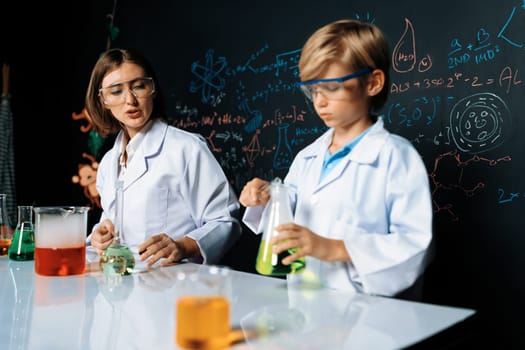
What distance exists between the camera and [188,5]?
11.5 ft

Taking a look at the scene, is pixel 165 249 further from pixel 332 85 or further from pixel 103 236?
pixel 332 85

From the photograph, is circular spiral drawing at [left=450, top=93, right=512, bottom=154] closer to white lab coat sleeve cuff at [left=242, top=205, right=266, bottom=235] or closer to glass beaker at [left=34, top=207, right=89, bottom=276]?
white lab coat sleeve cuff at [left=242, top=205, right=266, bottom=235]

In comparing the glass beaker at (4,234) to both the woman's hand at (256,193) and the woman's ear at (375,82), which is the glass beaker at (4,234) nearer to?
the woman's hand at (256,193)

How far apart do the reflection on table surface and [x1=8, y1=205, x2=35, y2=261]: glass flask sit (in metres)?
0.30

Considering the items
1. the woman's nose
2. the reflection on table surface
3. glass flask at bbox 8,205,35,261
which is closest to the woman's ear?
the reflection on table surface

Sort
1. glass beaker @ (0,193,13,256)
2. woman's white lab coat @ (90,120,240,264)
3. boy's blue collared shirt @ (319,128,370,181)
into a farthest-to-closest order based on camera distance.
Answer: woman's white lab coat @ (90,120,240,264)
glass beaker @ (0,193,13,256)
boy's blue collared shirt @ (319,128,370,181)

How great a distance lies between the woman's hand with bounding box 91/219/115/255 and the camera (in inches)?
58.4

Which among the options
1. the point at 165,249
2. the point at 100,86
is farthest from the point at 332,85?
the point at 100,86

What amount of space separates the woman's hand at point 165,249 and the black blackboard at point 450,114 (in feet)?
4.17

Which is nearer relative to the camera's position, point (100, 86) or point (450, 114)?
point (100, 86)

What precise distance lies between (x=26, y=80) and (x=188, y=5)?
1.49 metres

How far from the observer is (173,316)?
93cm

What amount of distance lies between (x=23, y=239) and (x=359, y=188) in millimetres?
976

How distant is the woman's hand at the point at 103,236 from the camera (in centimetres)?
148
